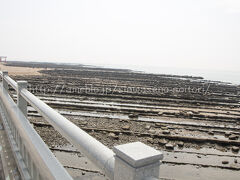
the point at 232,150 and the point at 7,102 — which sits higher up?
the point at 7,102

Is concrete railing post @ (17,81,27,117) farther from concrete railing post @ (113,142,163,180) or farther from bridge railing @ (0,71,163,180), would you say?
concrete railing post @ (113,142,163,180)

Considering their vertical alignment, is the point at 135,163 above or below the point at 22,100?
above

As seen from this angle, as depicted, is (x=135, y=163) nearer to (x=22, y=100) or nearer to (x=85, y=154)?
(x=85, y=154)

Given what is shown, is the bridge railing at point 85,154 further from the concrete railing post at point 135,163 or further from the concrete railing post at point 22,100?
the concrete railing post at point 22,100

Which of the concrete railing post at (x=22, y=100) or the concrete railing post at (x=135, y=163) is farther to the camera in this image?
the concrete railing post at (x=22, y=100)

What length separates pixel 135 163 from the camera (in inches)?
34.1

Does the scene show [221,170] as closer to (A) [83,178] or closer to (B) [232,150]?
(B) [232,150]

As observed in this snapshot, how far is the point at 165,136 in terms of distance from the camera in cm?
812

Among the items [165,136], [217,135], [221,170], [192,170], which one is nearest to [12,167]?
[192,170]

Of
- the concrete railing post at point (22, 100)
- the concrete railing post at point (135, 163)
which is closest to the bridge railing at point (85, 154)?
the concrete railing post at point (135, 163)

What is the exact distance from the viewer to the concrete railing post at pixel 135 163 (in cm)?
89

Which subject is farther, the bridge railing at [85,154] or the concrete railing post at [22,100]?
the concrete railing post at [22,100]

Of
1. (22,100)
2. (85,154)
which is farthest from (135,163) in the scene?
(22,100)

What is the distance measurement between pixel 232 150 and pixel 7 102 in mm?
7631
